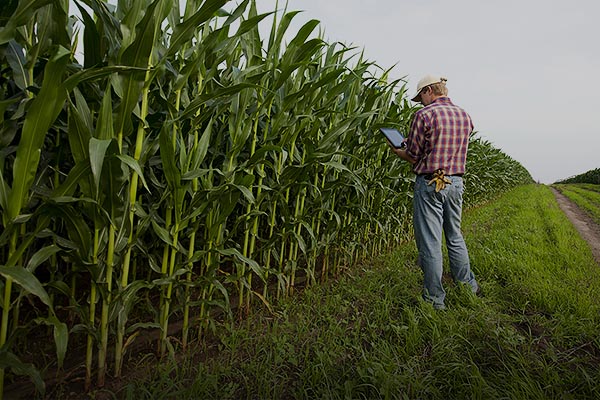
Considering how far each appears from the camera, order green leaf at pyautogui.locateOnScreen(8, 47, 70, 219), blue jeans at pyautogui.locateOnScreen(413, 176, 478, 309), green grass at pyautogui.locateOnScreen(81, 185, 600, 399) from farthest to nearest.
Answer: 1. blue jeans at pyautogui.locateOnScreen(413, 176, 478, 309)
2. green grass at pyautogui.locateOnScreen(81, 185, 600, 399)
3. green leaf at pyautogui.locateOnScreen(8, 47, 70, 219)

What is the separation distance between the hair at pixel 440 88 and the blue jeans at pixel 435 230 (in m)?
0.71

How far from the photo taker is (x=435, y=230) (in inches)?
108

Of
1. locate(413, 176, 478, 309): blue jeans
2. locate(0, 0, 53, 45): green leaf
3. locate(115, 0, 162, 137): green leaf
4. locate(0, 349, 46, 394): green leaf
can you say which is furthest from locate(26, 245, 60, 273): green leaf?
locate(413, 176, 478, 309): blue jeans

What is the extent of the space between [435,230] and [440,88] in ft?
3.87

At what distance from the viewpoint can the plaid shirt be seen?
2.71 meters

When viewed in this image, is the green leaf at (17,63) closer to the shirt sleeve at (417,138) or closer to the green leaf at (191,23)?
the green leaf at (191,23)

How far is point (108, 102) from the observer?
139 centimetres

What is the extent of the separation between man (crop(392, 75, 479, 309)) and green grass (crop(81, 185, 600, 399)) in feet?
1.01

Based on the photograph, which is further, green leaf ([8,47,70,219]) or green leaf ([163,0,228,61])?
green leaf ([163,0,228,61])

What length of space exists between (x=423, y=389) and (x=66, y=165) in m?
2.19

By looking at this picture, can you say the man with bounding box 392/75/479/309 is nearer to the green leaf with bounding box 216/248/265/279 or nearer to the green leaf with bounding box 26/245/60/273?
the green leaf with bounding box 216/248/265/279

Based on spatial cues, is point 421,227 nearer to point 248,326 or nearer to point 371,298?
point 371,298

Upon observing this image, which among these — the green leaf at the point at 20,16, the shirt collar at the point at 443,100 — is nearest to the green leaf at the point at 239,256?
the green leaf at the point at 20,16

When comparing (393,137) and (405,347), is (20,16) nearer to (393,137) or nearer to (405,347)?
(405,347)
